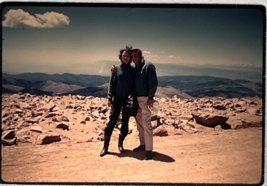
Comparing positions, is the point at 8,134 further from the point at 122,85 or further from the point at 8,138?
the point at 122,85

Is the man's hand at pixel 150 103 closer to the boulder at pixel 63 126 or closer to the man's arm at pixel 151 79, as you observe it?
the man's arm at pixel 151 79

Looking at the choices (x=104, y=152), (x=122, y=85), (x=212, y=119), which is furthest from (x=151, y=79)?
(x=212, y=119)

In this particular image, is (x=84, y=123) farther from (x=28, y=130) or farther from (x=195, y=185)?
(x=195, y=185)

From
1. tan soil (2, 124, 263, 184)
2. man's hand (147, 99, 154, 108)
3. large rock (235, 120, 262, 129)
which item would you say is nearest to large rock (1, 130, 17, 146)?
tan soil (2, 124, 263, 184)

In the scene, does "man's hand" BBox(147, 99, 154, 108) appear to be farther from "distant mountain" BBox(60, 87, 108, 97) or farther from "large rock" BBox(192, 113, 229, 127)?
"distant mountain" BBox(60, 87, 108, 97)

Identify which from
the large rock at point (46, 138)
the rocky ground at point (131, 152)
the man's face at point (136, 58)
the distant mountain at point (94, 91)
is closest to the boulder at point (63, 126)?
the rocky ground at point (131, 152)

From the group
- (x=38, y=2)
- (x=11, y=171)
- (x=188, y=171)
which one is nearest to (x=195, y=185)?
(x=188, y=171)

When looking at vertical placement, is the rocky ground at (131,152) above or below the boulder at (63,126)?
below
